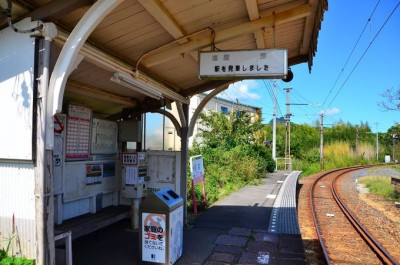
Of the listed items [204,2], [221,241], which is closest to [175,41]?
[204,2]

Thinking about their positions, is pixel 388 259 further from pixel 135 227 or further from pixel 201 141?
pixel 201 141

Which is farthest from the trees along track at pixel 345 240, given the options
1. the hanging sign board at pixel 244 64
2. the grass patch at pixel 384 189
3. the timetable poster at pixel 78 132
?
the timetable poster at pixel 78 132

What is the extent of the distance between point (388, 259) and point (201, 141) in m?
17.0

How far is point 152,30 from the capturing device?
17.1 ft

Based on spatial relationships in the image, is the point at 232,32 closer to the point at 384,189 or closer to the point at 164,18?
the point at 164,18

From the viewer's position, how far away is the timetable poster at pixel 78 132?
6.23 metres

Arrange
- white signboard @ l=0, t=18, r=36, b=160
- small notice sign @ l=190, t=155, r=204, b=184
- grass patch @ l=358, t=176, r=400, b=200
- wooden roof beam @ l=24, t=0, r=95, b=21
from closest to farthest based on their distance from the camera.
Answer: wooden roof beam @ l=24, t=0, r=95, b=21 < white signboard @ l=0, t=18, r=36, b=160 < small notice sign @ l=190, t=155, r=204, b=184 < grass patch @ l=358, t=176, r=400, b=200

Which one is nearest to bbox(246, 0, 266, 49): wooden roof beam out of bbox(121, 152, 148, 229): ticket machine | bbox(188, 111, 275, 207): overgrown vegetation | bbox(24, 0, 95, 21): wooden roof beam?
bbox(24, 0, 95, 21): wooden roof beam

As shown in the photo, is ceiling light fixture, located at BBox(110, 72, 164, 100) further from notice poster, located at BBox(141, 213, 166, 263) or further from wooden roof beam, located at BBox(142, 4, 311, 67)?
notice poster, located at BBox(141, 213, 166, 263)

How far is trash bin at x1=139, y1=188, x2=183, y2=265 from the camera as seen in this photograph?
5.18 meters

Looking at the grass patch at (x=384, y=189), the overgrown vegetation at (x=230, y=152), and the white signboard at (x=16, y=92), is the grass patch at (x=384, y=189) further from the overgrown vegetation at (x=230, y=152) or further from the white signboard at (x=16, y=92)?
the white signboard at (x=16, y=92)

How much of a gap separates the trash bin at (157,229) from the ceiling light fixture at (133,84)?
5.45 feet

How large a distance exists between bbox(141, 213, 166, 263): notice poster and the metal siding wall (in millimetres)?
1588

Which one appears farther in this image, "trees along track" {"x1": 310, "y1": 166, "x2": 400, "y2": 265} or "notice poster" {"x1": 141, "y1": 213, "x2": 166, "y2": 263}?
"trees along track" {"x1": 310, "y1": 166, "x2": 400, "y2": 265}
